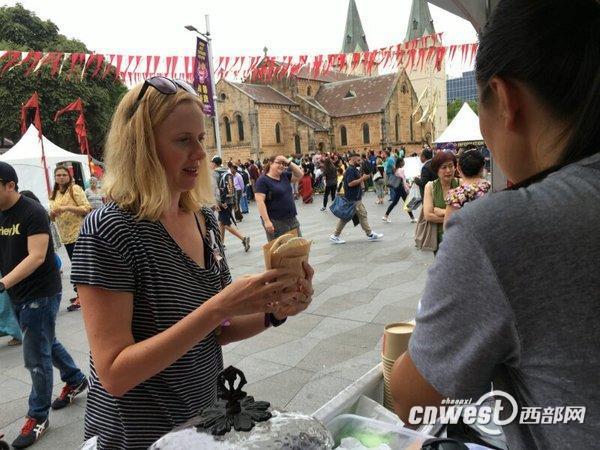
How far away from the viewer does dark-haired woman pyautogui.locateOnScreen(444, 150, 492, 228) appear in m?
4.21

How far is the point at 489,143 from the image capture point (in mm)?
882

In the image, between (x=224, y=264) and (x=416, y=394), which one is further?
(x=224, y=264)

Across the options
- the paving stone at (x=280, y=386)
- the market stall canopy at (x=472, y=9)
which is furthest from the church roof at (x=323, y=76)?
the paving stone at (x=280, y=386)

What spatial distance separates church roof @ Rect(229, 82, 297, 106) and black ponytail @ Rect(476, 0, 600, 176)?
47.8 meters

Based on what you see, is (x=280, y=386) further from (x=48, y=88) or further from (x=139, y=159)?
(x=48, y=88)

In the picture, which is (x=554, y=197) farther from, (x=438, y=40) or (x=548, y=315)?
(x=438, y=40)

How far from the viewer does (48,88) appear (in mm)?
31141

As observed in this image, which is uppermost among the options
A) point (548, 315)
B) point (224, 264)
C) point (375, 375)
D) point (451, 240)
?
point (451, 240)

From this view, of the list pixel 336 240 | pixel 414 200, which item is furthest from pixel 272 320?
pixel 414 200

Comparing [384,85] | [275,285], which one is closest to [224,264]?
[275,285]

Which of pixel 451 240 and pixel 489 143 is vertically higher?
pixel 489 143

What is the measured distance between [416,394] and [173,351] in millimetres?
736

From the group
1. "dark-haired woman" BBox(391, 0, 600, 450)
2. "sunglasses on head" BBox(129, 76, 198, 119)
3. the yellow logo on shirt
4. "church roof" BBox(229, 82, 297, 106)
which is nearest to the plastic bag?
the yellow logo on shirt

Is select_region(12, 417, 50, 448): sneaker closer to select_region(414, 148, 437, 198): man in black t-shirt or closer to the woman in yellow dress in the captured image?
the woman in yellow dress
